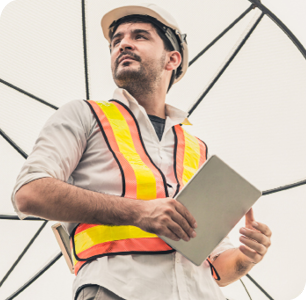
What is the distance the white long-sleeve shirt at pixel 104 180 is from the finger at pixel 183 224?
1.05ft

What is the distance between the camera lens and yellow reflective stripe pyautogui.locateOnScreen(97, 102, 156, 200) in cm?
Result: 227

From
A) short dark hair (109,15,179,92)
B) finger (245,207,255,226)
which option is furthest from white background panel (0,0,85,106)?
finger (245,207,255,226)

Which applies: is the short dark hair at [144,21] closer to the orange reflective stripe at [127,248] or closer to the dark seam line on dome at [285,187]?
the dark seam line on dome at [285,187]

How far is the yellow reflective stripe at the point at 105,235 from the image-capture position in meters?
2.05

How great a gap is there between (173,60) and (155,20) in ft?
1.44

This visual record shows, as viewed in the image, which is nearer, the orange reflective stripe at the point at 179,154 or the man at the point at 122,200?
the man at the point at 122,200

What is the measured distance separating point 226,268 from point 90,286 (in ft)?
3.78

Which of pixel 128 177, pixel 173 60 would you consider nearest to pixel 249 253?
pixel 128 177

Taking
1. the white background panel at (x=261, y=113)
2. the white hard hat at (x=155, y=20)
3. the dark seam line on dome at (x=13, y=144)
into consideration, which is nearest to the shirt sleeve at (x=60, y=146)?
the white hard hat at (x=155, y=20)

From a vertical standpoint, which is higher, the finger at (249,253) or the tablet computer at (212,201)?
the tablet computer at (212,201)

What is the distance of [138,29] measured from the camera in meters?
3.58

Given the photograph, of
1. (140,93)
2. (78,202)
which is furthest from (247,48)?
(78,202)

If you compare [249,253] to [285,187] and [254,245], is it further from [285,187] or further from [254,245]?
[285,187]

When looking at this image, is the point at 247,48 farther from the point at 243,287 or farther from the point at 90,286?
the point at 90,286
